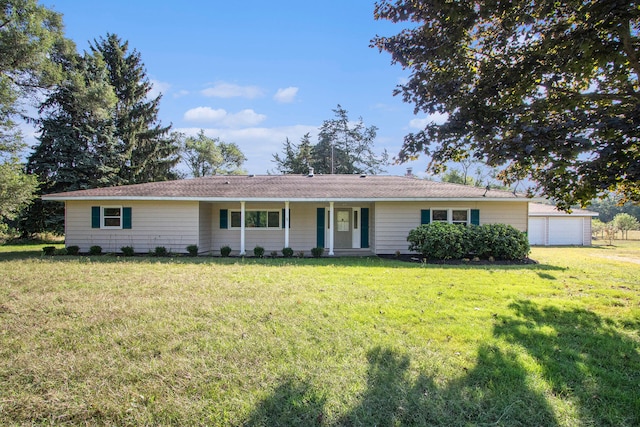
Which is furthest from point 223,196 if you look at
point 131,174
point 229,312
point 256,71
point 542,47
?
point 131,174

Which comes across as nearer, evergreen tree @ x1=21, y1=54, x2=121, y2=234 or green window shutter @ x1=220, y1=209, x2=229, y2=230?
green window shutter @ x1=220, y1=209, x2=229, y2=230

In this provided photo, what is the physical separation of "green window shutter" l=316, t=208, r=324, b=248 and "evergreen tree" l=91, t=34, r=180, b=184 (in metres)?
16.8

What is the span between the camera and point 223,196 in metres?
13.0

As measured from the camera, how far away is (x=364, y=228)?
15.1m

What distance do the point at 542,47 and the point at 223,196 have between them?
11040mm

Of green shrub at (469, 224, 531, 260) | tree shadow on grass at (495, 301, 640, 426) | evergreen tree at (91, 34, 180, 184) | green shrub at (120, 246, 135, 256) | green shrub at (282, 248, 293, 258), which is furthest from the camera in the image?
evergreen tree at (91, 34, 180, 184)

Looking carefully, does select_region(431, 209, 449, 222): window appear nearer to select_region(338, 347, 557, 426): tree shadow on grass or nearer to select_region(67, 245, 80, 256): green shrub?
select_region(338, 347, 557, 426): tree shadow on grass

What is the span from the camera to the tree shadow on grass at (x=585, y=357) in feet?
9.37

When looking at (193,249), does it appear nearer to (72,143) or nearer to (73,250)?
(73,250)

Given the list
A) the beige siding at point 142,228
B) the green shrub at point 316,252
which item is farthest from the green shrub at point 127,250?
the green shrub at point 316,252

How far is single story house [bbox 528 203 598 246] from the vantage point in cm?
2103

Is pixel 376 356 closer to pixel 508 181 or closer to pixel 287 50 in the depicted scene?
pixel 508 181

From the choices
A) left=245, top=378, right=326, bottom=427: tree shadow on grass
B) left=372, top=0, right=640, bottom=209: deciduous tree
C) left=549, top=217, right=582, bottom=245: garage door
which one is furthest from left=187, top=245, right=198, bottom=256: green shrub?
left=549, top=217, right=582, bottom=245: garage door

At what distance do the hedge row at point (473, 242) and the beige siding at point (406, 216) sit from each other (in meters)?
1.57
